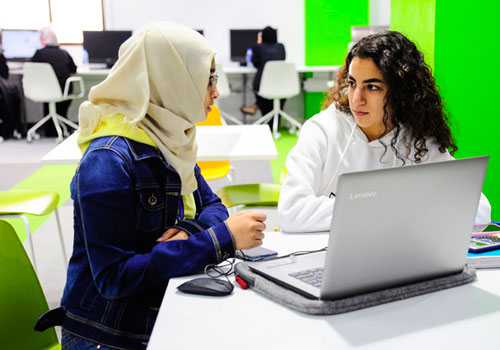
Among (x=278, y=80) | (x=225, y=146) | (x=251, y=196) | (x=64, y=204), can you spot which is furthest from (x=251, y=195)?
(x=278, y=80)

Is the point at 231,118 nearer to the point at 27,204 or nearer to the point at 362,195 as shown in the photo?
the point at 27,204

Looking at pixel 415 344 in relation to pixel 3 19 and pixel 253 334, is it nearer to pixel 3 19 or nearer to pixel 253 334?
pixel 253 334

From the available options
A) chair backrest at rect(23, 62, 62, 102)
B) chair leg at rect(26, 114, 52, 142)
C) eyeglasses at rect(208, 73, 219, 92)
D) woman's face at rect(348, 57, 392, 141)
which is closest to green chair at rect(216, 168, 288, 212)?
woman's face at rect(348, 57, 392, 141)

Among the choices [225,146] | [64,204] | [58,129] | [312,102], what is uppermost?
[225,146]

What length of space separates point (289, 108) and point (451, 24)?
5792 mm

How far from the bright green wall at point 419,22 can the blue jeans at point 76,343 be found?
2102mm

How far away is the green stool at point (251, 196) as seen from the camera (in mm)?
2793

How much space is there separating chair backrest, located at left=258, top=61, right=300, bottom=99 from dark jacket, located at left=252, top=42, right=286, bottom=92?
8.0 inches

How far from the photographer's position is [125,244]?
127cm

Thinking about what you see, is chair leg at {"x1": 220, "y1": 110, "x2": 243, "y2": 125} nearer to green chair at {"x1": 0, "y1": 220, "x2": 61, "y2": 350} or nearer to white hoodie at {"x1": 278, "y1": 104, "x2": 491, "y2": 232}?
white hoodie at {"x1": 278, "y1": 104, "x2": 491, "y2": 232}

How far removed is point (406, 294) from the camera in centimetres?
114

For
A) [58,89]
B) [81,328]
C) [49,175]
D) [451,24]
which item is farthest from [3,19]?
[81,328]

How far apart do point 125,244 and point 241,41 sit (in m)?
7.06

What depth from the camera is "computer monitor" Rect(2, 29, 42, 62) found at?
7820mm
